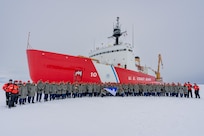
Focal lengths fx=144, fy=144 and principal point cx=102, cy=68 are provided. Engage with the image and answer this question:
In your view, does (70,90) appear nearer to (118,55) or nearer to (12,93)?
(12,93)

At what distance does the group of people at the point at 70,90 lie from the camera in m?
6.48

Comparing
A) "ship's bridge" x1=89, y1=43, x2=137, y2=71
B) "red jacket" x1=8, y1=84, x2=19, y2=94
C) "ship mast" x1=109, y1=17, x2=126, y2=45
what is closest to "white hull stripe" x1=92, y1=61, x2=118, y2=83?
"ship's bridge" x1=89, y1=43, x2=137, y2=71

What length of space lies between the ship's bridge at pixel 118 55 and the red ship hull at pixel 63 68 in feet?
13.7

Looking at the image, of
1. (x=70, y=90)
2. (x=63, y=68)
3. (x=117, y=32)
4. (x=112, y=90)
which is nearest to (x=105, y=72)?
(x=112, y=90)

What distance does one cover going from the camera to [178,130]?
350 cm

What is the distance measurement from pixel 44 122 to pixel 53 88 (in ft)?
14.4

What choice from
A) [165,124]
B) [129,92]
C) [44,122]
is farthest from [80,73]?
[165,124]

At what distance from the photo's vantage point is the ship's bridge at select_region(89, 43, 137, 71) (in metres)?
15.9

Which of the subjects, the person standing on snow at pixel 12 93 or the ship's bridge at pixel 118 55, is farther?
the ship's bridge at pixel 118 55

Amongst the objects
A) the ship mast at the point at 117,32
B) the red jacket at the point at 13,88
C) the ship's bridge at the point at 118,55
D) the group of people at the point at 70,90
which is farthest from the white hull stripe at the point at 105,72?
the ship mast at the point at 117,32

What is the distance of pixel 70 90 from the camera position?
8992 mm

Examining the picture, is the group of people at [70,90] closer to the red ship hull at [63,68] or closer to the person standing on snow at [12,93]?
the person standing on snow at [12,93]

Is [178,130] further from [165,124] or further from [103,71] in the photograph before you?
[103,71]

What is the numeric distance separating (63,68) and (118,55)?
7.92m
